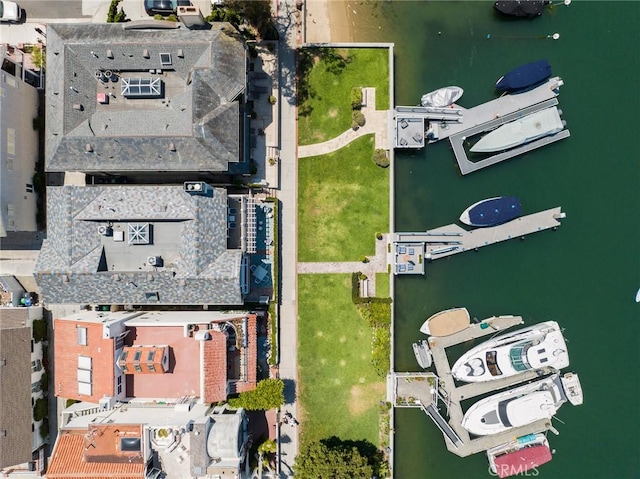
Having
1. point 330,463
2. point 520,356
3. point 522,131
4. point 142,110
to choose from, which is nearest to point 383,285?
point 520,356

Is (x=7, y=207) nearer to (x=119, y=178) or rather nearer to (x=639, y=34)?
(x=119, y=178)

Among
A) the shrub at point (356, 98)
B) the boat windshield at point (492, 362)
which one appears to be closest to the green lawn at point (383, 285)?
the boat windshield at point (492, 362)

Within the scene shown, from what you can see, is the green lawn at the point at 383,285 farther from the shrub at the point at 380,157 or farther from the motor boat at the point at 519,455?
the motor boat at the point at 519,455

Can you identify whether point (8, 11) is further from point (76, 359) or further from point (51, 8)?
point (76, 359)

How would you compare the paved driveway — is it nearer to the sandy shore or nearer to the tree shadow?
the sandy shore

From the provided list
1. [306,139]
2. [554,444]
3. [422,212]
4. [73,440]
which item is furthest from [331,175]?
[554,444]

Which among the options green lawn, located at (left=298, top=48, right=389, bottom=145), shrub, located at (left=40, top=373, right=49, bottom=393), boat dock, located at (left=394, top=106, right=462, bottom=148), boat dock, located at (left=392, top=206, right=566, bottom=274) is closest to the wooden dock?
boat dock, located at (left=392, top=206, right=566, bottom=274)
